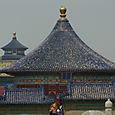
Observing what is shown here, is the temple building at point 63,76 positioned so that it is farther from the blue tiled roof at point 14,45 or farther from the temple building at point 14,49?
the blue tiled roof at point 14,45

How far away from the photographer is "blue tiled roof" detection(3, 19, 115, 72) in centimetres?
2789

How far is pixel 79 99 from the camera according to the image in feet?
85.5

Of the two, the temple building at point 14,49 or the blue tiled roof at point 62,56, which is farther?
the temple building at point 14,49

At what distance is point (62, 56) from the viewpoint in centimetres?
2895

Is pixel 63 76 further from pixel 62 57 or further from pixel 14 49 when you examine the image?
pixel 14 49

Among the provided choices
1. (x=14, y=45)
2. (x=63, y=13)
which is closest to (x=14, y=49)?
(x=14, y=45)

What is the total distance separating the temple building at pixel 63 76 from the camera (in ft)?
85.6

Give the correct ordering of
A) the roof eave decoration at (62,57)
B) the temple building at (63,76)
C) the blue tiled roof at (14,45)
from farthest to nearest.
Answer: the blue tiled roof at (14,45)
the roof eave decoration at (62,57)
the temple building at (63,76)

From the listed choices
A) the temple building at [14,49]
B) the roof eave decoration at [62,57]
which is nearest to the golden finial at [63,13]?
the roof eave decoration at [62,57]

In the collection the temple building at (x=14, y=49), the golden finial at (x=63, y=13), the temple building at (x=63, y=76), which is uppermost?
the temple building at (x=14, y=49)

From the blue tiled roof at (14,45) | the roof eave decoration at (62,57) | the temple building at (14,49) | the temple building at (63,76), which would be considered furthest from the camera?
the blue tiled roof at (14,45)

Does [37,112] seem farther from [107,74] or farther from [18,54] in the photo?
[18,54]

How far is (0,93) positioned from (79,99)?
459 cm

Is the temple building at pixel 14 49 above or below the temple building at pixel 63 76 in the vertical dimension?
above
